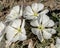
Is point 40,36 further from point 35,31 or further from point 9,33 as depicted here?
point 9,33

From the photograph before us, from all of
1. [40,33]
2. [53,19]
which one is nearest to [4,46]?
[40,33]

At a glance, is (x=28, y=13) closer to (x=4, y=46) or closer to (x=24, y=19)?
(x=24, y=19)

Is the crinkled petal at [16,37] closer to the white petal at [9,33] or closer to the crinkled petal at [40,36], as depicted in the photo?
the white petal at [9,33]

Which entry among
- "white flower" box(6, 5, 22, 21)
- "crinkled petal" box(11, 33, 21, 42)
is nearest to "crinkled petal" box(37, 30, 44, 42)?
"crinkled petal" box(11, 33, 21, 42)

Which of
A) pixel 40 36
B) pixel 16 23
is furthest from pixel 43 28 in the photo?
pixel 16 23

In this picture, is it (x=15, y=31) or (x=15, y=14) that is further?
(x=15, y=14)

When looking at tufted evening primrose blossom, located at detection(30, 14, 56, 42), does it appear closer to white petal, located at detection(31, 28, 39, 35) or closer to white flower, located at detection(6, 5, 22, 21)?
white petal, located at detection(31, 28, 39, 35)
